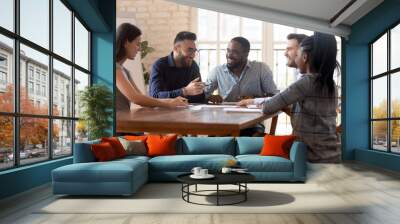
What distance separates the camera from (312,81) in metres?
3.84

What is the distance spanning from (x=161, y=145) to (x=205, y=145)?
2.28 ft

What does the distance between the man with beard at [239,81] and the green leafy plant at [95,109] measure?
1833 millimetres

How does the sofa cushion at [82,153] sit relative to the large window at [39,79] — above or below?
below

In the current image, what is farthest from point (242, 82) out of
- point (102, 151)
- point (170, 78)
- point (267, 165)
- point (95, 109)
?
point (102, 151)

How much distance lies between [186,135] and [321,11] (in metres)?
3.00

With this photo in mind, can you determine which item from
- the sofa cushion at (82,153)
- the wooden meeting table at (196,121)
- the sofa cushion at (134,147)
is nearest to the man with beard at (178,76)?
the wooden meeting table at (196,121)

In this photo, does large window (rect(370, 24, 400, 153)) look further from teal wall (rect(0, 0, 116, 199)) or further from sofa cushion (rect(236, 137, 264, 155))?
teal wall (rect(0, 0, 116, 199))

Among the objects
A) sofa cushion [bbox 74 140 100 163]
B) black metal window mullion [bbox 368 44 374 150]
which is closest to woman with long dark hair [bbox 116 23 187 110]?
sofa cushion [bbox 74 140 100 163]

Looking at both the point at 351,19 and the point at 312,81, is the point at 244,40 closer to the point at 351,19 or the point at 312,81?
the point at 351,19

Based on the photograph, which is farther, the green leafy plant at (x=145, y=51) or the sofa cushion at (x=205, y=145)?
the green leafy plant at (x=145, y=51)

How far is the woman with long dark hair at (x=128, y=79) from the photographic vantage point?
7945 millimetres

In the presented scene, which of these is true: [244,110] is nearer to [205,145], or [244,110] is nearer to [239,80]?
[205,145]

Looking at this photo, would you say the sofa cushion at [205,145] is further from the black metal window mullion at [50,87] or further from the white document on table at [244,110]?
the black metal window mullion at [50,87]

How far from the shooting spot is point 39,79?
595 centimetres
